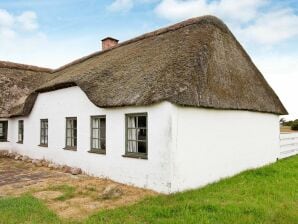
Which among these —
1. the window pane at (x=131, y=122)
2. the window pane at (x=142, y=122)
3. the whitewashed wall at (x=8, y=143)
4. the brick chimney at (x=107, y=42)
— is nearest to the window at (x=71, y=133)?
the window pane at (x=131, y=122)

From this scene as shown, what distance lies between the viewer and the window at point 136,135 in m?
8.93

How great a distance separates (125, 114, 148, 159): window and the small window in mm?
1318

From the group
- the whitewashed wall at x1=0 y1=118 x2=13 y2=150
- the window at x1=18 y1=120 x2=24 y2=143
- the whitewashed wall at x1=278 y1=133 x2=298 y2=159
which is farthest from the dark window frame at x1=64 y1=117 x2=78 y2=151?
the whitewashed wall at x1=278 y1=133 x2=298 y2=159

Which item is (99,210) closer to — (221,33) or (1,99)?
(221,33)

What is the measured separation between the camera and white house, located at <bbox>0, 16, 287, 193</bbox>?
8320 millimetres

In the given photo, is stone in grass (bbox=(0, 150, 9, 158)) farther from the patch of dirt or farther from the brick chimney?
the brick chimney

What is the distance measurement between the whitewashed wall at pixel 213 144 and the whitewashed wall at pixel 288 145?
3.24 metres

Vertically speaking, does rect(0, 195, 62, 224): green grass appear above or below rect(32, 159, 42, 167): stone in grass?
below

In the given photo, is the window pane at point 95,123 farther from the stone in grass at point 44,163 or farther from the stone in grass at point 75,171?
the stone in grass at point 44,163

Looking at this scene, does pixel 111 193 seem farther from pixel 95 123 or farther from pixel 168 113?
pixel 95 123

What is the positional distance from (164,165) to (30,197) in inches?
133

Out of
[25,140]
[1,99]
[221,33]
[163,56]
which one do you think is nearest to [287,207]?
[163,56]

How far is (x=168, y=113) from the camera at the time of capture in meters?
8.05

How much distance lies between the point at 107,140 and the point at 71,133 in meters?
2.90
